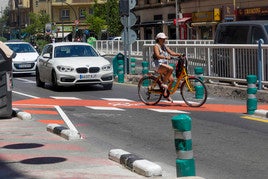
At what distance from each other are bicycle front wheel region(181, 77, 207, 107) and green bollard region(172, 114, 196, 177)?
807cm

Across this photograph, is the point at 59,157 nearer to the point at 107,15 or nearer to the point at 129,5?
the point at 129,5

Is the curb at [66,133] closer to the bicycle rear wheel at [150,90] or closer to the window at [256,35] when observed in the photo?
the bicycle rear wheel at [150,90]

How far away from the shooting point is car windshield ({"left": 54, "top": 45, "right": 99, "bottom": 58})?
70.4 feet

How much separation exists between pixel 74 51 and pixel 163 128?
10.4 metres

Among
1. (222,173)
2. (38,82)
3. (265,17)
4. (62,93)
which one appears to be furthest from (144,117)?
(265,17)

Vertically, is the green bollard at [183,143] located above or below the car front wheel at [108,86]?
above

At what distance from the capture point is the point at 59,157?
28.8 feet

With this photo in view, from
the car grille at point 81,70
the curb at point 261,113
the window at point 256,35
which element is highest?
the window at point 256,35

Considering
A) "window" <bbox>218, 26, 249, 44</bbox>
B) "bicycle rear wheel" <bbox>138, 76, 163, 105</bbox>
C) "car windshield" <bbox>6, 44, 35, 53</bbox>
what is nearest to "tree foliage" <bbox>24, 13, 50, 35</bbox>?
"car windshield" <bbox>6, 44, 35, 53</bbox>

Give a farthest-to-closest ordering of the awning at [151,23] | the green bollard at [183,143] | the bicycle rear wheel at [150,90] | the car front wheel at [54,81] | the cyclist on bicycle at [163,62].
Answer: the awning at [151,23], the car front wheel at [54,81], the bicycle rear wheel at [150,90], the cyclist on bicycle at [163,62], the green bollard at [183,143]

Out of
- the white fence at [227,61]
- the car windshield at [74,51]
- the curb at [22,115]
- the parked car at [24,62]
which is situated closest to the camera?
the curb at [22,115]

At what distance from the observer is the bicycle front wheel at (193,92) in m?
14.8

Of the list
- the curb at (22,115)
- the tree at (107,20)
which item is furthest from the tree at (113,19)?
the curb at (22,115)

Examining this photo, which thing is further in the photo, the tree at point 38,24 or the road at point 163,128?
the tree at point 38,24
